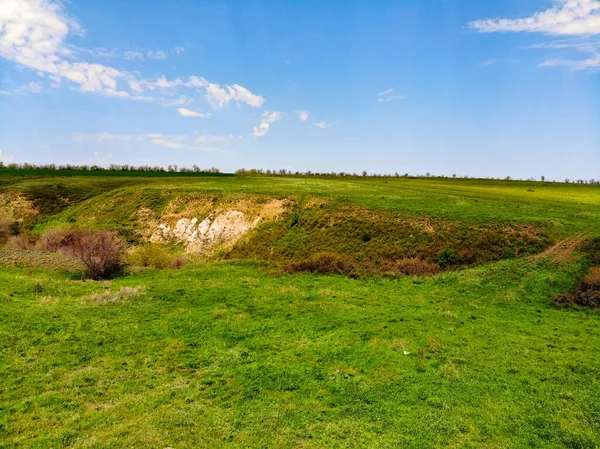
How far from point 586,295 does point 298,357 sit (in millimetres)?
19583

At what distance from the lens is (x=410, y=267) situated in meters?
31.8

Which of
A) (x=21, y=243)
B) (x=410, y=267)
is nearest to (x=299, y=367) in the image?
(x=410, y=267)

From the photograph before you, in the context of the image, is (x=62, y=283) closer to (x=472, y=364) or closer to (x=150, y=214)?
(x=472, y=364)

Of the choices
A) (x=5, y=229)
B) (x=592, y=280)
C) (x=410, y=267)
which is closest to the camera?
(x=592, y=280)

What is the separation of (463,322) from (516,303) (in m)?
5.42

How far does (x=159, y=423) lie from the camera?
39.1ft

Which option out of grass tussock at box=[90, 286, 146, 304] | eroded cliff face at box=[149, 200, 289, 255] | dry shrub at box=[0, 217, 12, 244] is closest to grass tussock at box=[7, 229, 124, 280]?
grass tussock at box=[90, 286, 146, 304]

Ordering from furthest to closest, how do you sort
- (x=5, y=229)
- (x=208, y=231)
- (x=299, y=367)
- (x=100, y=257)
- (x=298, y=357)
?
(x=5, y=229)
(x=208, y=231)
(x=100, y=257)
(x=298, y=357)
(x=299, y=367)

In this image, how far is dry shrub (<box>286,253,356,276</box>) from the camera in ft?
105

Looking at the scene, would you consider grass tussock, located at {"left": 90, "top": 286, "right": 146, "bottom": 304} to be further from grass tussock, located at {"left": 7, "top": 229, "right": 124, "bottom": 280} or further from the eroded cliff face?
the eroded cliff face

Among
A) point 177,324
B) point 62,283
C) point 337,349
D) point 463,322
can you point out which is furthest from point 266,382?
point 62,283

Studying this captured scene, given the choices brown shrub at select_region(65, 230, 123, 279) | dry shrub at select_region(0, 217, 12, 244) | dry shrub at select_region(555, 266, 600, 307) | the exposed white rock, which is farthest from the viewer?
dry shrub at select_region(0, 217, 12, 244)

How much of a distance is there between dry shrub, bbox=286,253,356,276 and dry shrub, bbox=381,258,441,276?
10.1 feet

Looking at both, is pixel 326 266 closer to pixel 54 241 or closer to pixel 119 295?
pixel 119 295
